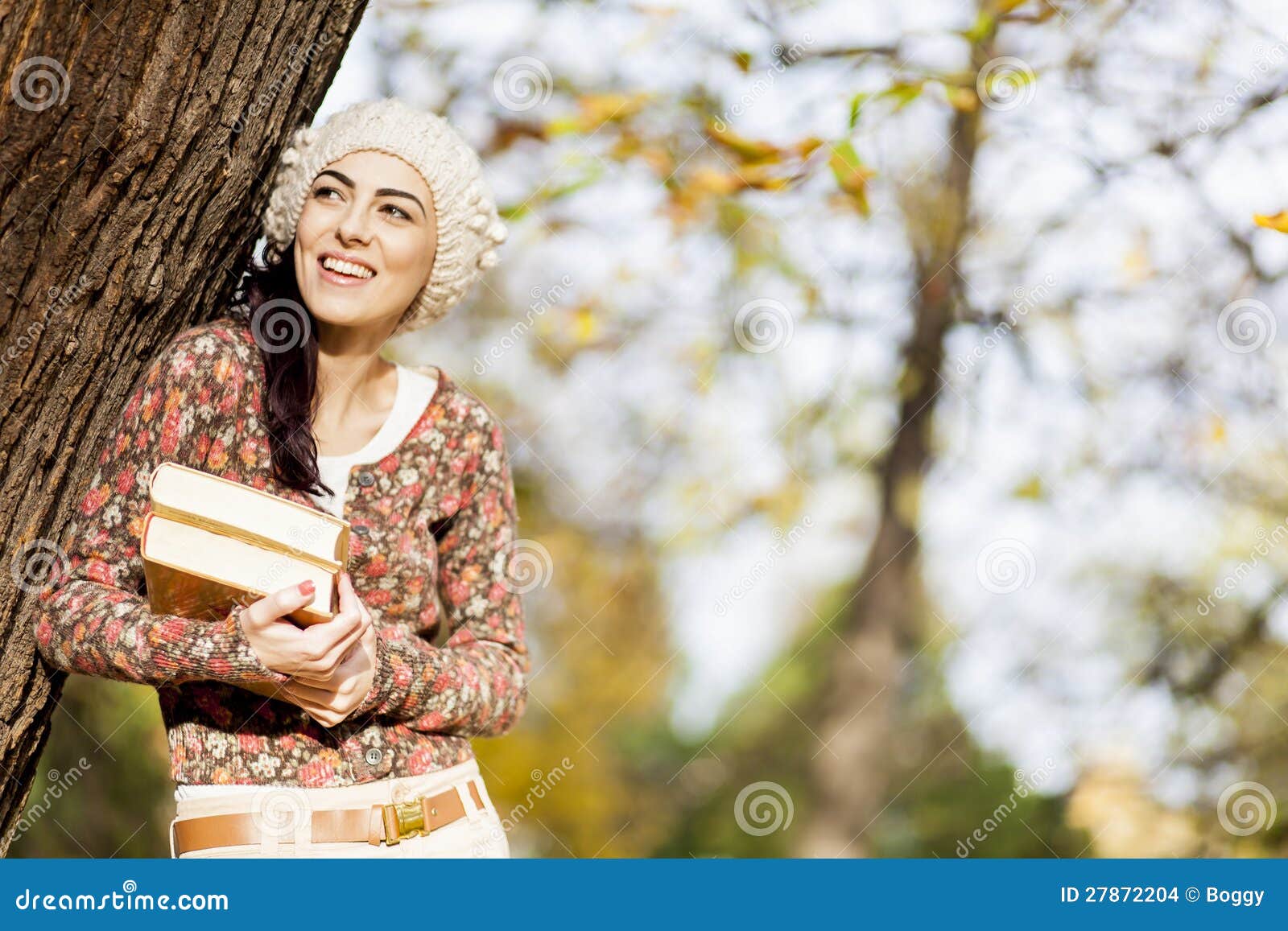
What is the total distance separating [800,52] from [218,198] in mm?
2900

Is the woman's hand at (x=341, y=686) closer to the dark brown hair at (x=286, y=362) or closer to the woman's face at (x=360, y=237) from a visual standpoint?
the dark brown hair at (x=286, y=362)

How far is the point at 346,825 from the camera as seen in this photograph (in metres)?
2.00

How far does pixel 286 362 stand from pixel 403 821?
80cm

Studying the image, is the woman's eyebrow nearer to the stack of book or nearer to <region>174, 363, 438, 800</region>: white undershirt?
<region>174, 363, 438, 800</region>: white undershirt

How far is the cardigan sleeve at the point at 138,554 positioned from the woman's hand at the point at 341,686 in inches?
2.5

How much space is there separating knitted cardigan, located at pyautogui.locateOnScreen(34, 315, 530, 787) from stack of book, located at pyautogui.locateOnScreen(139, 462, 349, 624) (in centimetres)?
7

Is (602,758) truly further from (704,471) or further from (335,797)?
(335,797)

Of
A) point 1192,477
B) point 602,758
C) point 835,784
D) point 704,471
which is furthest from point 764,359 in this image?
point 602,758

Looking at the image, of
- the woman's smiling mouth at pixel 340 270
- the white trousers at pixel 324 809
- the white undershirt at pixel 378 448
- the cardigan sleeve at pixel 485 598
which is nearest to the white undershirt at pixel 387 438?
the white undershirt at pixel 378 448

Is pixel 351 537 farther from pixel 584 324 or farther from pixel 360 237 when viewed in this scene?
pixel 584 324

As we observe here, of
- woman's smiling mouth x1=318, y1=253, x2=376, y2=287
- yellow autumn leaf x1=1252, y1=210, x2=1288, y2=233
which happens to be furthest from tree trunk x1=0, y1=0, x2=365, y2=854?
yellow autumn leaf x1=1252, y1=210, x2=1288, y2=233

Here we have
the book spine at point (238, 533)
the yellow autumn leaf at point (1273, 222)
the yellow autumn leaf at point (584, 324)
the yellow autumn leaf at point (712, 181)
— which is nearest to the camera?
the book spine at point (238, 533)

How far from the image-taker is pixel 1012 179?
6629 millimetres

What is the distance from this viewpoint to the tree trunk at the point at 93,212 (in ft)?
6.13
